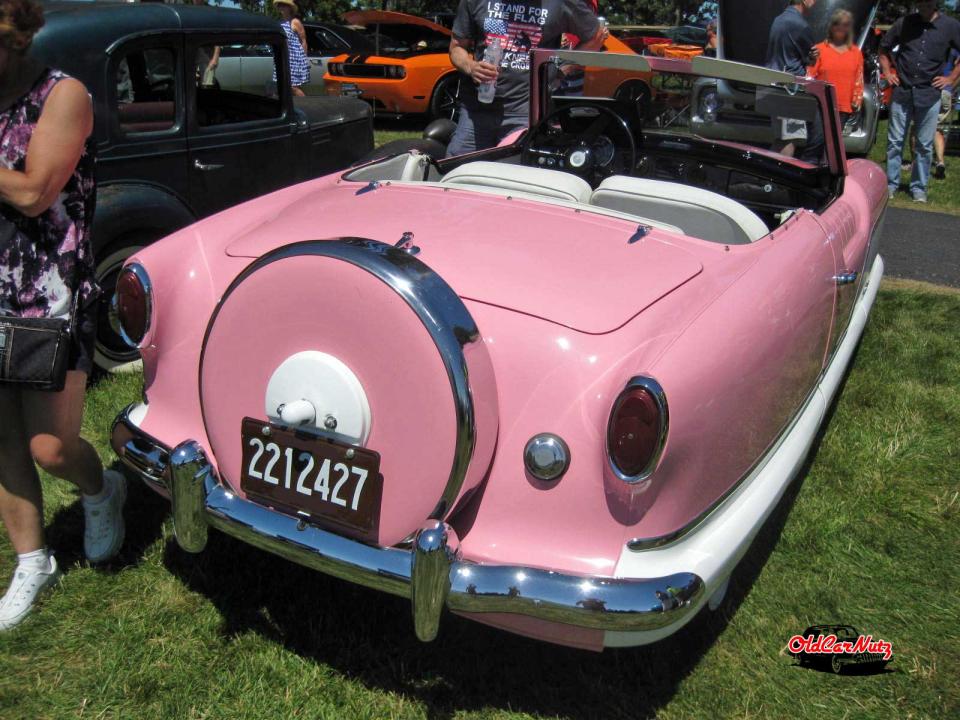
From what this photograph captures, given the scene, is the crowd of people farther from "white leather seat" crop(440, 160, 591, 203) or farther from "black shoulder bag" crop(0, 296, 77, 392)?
"white leather seat" crop(440, 160, 591, 203)

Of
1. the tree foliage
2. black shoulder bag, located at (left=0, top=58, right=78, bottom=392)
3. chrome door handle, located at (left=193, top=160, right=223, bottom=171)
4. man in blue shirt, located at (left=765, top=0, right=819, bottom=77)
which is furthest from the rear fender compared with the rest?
the tree foliage

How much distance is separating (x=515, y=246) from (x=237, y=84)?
359cm

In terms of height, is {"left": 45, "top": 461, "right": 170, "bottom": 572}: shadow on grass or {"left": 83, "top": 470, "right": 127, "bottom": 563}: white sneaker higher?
{"left": 83, "top": 470, "right": 127, "bottom": 563}: white sneaker

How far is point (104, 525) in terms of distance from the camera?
8.47 feet

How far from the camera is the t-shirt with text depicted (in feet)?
15.1

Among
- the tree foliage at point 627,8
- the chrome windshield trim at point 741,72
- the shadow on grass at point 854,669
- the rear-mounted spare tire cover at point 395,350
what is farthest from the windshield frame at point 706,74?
the tree foliage at point 627,8

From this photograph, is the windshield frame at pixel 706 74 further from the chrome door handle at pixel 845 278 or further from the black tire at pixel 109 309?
the black tire at pixel 109 309

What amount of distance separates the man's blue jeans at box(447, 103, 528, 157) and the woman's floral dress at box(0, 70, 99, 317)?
2906mm

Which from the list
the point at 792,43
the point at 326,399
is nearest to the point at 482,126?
the point at 326,399

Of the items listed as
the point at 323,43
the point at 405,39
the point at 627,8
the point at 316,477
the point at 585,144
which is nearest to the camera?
the point at 316,477

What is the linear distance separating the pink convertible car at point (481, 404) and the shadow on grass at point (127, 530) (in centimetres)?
51

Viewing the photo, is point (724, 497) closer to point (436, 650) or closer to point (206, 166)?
point (436, 650)

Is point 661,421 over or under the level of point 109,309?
over

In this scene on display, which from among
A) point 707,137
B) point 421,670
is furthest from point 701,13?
point 421,670
